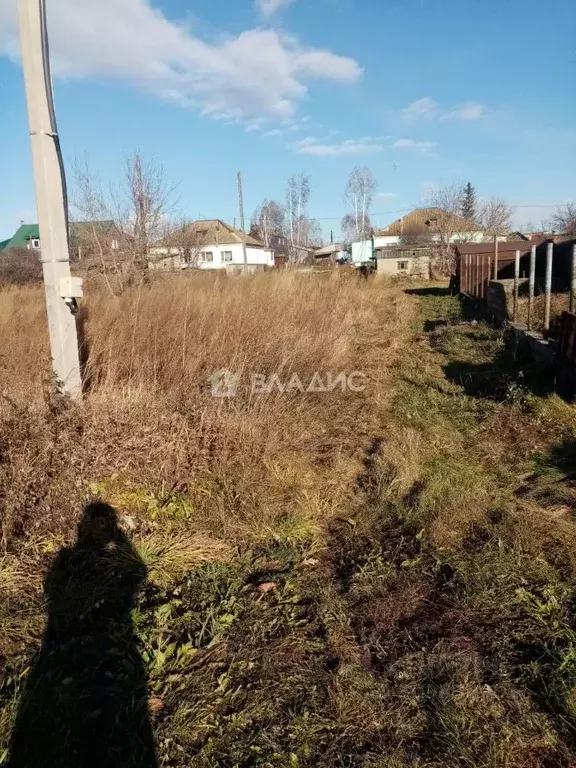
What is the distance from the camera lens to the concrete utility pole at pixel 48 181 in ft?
10.4

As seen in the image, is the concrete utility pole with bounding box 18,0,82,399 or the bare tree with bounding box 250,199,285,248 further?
the bare tree with bounding box 250,199,285,248

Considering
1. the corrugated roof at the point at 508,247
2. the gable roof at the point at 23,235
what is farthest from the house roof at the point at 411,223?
the gable roof at the point at 23,235

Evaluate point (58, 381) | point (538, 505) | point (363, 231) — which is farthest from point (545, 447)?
point (363, 231)

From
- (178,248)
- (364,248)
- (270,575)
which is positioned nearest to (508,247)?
(178,248)

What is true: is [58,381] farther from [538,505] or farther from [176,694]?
[538,505]

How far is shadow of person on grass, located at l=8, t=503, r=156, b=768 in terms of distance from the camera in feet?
5.58

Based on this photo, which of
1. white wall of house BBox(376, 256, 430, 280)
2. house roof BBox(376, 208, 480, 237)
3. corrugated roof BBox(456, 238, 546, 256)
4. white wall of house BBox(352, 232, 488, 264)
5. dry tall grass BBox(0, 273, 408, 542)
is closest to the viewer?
dry tall grass BBox(0, 273, 408, 542)

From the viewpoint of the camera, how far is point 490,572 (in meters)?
2.63

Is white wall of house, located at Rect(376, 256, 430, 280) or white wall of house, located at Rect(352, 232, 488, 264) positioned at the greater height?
white wall of house, located at Rect(352, 232, 488, 264)

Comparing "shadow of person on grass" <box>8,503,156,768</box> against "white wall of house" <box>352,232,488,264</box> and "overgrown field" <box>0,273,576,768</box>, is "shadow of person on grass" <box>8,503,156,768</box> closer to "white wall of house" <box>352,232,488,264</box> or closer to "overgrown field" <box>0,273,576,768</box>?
"overgrown field" <box>0,273,576,768</box>

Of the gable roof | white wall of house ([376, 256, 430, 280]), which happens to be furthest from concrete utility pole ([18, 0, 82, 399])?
the gable roof

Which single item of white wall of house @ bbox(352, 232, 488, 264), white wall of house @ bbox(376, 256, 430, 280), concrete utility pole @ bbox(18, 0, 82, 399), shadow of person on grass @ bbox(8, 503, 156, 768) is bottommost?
shadow of person on grass @ bbox(8, 503, 156, 768)

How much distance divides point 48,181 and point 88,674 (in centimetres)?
291

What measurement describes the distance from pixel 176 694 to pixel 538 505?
100 inches
